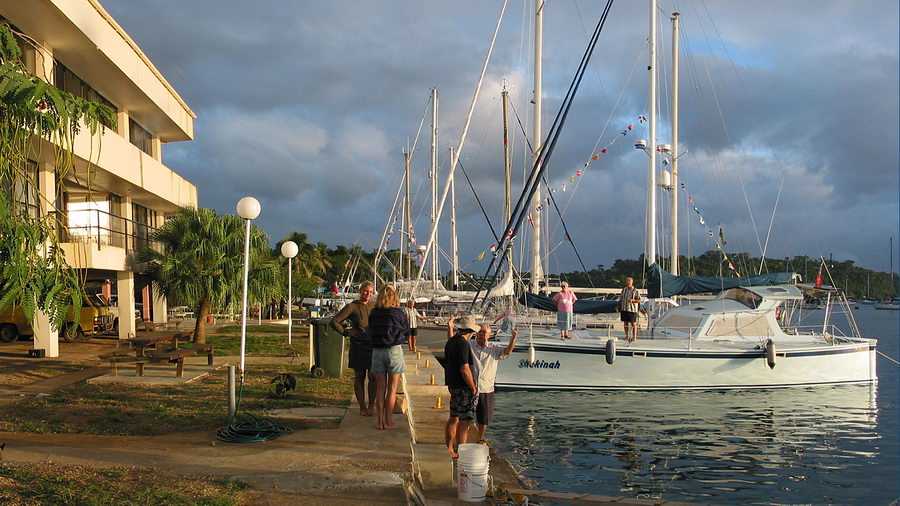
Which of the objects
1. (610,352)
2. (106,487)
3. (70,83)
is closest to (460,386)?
(106,487)

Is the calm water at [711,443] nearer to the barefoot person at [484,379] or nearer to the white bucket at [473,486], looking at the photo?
the barefoot person at [484,379]

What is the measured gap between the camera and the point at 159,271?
885 inches

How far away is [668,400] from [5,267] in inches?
659

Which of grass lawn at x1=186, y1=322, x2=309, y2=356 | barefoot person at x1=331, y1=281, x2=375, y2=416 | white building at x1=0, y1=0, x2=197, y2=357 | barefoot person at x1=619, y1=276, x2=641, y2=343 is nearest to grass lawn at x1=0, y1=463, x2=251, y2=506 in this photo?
barefoot person at x1=331, y1=281, x2=375, y2=416

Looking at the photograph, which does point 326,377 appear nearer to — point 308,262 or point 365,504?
point 365,504

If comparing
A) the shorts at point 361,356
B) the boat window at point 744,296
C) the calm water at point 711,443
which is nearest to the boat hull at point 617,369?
the calm water at point 711,443

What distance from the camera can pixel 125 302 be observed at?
24391 millimetres

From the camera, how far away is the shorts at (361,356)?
9676 mm

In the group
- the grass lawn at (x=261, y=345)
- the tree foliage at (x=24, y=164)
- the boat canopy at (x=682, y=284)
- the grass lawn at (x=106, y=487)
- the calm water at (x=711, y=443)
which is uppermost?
the tree foliage at (x=24, y=164)

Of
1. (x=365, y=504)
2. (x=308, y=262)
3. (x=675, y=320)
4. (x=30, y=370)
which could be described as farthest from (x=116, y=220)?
(x=308, y=262)

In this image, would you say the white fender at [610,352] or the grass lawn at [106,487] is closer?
the grass lawn at [106,487]

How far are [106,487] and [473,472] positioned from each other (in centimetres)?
316

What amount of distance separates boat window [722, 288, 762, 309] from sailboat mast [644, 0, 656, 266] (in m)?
2.39

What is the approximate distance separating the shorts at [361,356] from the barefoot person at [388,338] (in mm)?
782
